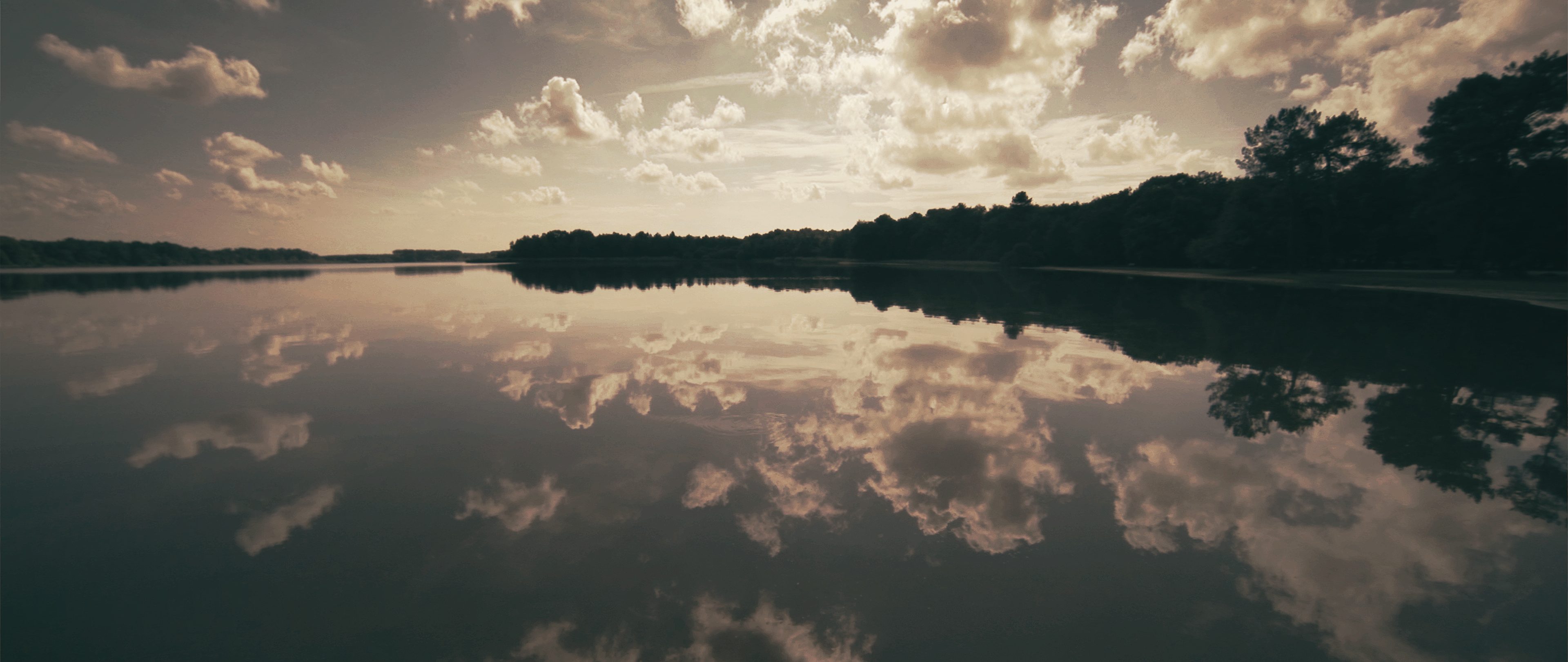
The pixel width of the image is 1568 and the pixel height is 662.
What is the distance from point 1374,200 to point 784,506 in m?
89.3

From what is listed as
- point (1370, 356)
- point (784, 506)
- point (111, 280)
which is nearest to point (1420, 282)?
point (1370, 356)

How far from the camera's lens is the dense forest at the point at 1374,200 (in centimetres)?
4825

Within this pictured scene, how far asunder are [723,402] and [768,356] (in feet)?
17.7

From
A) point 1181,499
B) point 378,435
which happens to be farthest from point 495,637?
point 1181,499

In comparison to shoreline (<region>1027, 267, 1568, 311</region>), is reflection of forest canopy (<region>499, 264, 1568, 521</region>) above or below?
above

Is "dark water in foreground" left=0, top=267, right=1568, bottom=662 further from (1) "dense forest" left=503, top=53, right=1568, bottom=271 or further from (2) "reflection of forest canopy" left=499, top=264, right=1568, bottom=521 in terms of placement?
(1) "dense forest" left=503, top=53, right=1568, bottom=271

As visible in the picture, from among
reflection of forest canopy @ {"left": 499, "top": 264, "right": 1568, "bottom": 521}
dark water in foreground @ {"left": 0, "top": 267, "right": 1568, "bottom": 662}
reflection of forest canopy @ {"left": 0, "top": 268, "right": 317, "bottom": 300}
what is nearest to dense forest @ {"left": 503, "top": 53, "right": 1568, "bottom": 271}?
reflection of forest canopy @ {"left": 499, "top": 264, "right": 1568, "bottom": 521}

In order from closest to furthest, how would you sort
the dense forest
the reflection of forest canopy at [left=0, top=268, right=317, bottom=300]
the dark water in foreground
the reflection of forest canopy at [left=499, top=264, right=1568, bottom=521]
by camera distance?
the dark water in foreground, the reflection of forest canopy at [left=499, top=264, right=1568, bottom=521], the dense forest, the reflection of forest canopy at [left=0, top=268, right=317, bottom=300]

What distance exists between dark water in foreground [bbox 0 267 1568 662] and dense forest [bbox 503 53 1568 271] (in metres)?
49.6

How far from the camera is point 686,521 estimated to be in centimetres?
717

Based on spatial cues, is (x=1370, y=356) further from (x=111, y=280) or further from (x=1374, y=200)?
(x=111, y=280)

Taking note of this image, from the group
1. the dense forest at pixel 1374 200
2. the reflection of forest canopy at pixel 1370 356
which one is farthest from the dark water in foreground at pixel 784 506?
the dense forest at pixel 1374 200

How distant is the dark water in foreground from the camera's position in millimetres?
5238

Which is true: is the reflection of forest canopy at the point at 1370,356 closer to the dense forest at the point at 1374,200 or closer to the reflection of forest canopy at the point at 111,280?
the dense forest at the point at 1374,200
